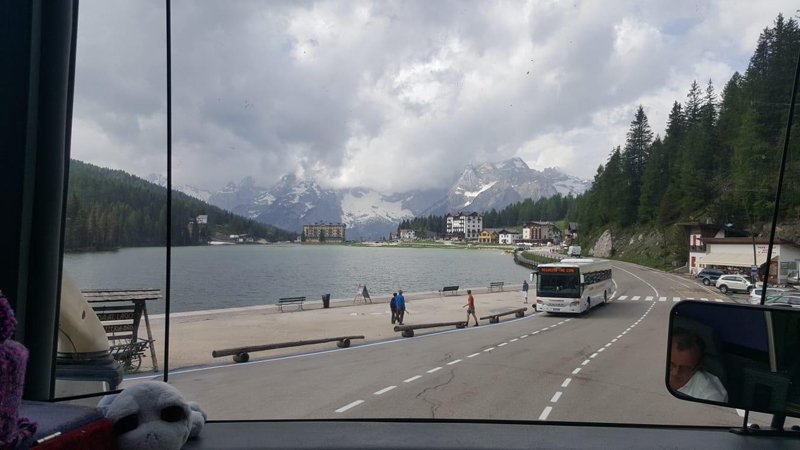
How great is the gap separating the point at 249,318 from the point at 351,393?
47.0 feet

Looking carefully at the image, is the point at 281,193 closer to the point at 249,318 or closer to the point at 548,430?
the point at 548,430

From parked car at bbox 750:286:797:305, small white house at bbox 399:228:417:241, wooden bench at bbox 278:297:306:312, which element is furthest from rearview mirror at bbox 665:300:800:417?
wooden bench at bbox 278:297:306:312

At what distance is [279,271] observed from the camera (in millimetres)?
16500

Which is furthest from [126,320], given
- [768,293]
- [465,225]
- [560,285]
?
[560,285]

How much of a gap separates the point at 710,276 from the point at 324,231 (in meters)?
5.32

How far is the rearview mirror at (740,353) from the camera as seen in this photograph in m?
1.89

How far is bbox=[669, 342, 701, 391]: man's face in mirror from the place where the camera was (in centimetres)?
199

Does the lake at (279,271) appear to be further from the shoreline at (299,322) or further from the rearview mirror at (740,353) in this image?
the rearview mirror at (740,353)

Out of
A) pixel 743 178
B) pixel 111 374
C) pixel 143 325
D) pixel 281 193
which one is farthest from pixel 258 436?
pixel 281 193

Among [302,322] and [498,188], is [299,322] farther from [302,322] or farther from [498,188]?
[498,188]

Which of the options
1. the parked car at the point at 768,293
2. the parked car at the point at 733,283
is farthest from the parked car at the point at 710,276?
the parked car at the point at 768,293

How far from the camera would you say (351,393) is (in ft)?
14.5

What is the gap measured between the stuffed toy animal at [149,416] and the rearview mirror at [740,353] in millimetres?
1754

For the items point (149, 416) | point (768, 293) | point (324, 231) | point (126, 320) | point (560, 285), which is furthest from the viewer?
point (560, 285)
